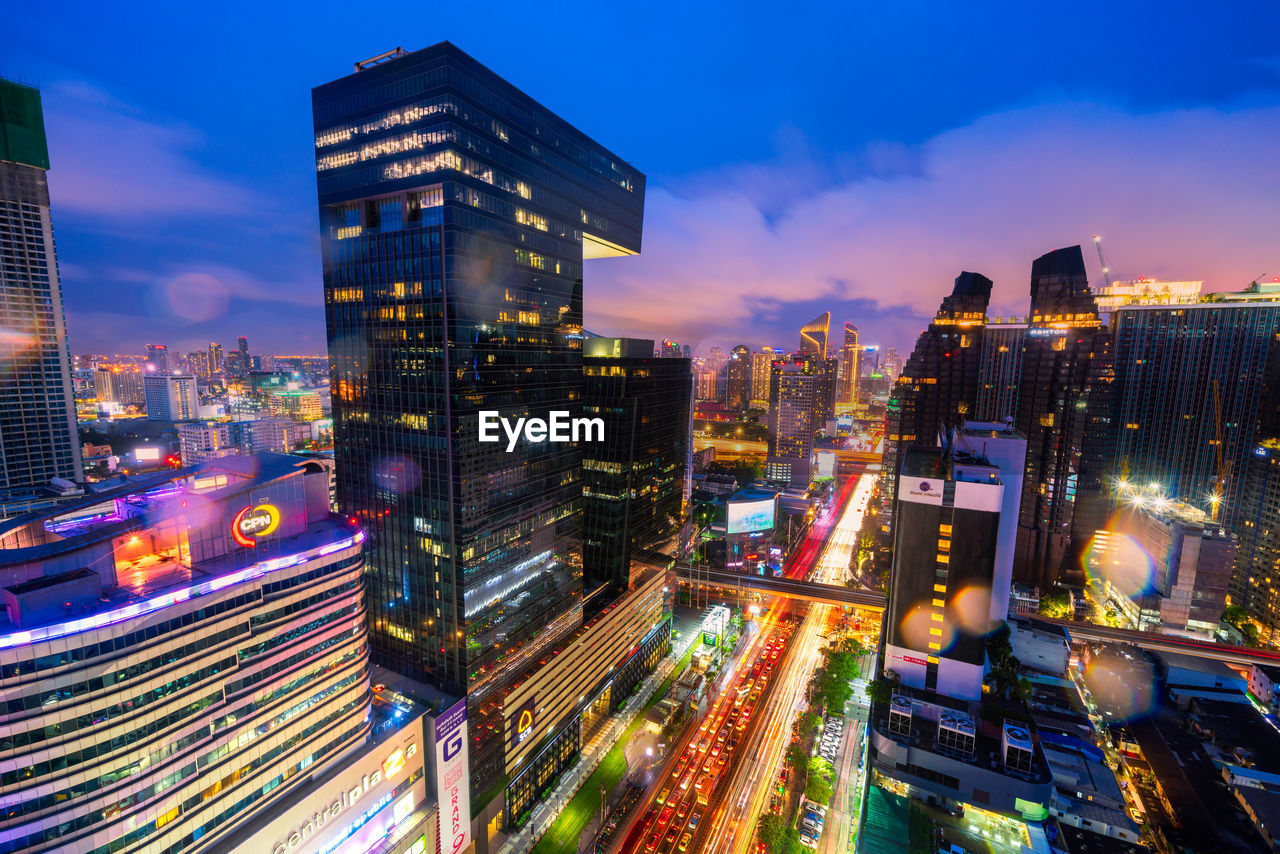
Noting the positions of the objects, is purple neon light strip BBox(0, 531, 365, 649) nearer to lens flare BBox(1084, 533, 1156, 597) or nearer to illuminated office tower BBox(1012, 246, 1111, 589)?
illuminated office tower BBox(1012, 246, 1111, 589)

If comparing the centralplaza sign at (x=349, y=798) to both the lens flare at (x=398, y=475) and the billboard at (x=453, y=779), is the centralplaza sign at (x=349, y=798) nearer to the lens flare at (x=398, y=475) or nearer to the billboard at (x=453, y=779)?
the billboard at (x=453, y=779)

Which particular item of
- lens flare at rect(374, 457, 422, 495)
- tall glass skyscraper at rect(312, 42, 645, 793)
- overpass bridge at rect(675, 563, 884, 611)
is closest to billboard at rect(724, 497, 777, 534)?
overpass bridge at rect(675, 563, 884, 611)

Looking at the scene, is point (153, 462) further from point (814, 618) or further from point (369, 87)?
point (814, 618)

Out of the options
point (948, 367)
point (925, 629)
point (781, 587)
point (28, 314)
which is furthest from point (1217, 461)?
point (28, 314)

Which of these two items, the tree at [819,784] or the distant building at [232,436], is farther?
the distant building at [232,436]

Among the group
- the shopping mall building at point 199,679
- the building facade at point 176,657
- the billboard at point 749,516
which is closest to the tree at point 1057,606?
the billboard at point 749,516

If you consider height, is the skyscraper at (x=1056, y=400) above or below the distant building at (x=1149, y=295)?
below
